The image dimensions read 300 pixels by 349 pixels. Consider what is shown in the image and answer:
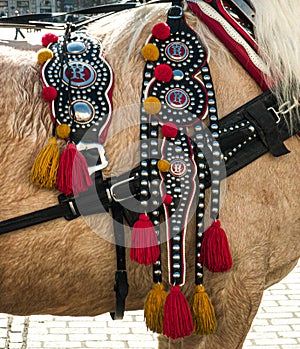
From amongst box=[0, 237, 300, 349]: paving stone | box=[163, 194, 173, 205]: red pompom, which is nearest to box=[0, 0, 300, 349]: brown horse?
box=[163, 194, 173, 205]: red pompom

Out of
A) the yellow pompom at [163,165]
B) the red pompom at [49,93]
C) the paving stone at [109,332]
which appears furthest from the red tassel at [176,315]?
the paving stone at [109,332]

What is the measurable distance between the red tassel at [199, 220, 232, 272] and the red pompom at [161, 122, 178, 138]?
1.00 feet

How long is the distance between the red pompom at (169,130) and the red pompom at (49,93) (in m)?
0.34

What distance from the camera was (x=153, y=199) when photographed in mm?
1950

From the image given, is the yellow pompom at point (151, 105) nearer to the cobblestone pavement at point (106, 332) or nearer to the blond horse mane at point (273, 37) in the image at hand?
the blond horse mane at point (273, 37)

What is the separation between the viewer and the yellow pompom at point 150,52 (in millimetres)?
1951

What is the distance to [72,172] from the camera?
1846 millimetres

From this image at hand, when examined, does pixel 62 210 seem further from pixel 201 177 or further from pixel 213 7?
pixel 213 7

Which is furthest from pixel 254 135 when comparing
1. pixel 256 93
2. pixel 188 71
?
pixel 188 71

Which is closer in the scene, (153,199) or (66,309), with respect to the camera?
(153,199)

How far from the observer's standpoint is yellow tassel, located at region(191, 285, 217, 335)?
202 cm

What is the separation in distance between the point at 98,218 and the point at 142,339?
1.89 m

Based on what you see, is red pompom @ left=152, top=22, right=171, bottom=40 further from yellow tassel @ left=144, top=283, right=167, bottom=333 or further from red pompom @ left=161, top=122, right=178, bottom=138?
yellow tassel @ left=144, top=283, right=167, bottom=333

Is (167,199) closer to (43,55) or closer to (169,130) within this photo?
(169,130)
